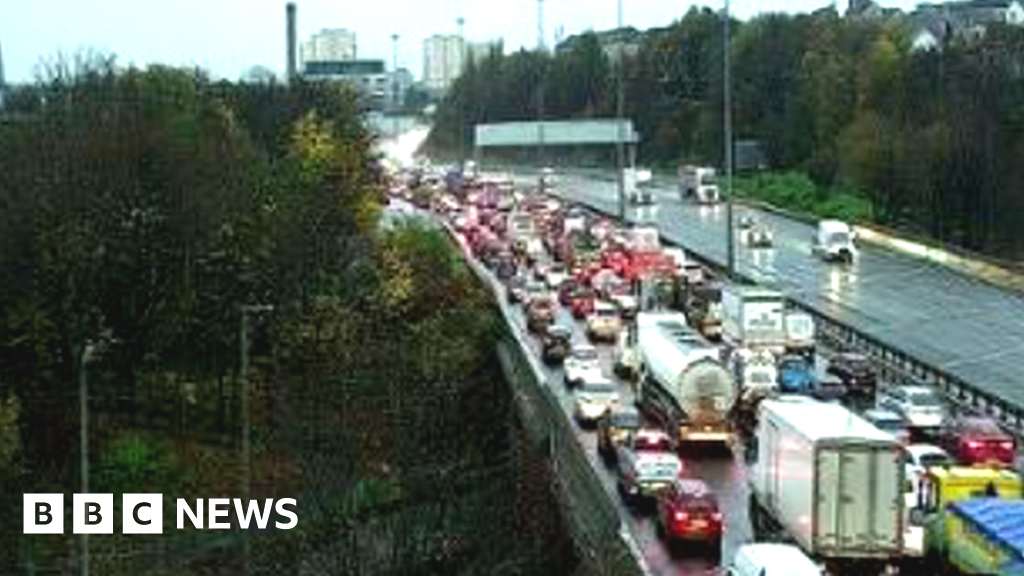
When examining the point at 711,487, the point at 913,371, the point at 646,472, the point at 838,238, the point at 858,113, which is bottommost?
the point at 711,487

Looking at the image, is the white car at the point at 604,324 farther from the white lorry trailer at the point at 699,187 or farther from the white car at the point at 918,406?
the white lorry trailer at the point at 699,187

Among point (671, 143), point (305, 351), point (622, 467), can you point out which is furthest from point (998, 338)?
point (671, 143)

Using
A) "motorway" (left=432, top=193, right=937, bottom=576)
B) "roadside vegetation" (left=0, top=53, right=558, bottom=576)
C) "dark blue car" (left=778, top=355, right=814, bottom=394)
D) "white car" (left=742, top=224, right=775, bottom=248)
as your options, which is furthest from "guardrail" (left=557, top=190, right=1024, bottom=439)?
"white car" (left=742, top=224, right=775, bottom=248)

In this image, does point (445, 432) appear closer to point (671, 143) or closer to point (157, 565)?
point (157, 565)

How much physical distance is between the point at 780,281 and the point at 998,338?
18.3 m

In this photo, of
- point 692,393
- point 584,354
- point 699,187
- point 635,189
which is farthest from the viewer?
point 699,187

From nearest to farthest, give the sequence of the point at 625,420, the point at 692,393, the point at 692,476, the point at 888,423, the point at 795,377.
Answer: the point at 692,476 → the point at 888,423 → the point at 625,420 → the point at 692,393 → the point at 795,377

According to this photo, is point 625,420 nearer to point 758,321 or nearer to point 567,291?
point 758,321

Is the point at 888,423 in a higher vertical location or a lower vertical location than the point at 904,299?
higher

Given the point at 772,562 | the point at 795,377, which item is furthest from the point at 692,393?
the point at 772,562

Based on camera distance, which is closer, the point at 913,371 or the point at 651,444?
the point at 651,444

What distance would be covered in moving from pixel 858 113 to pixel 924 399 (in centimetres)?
8576

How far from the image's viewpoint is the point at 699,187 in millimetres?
136250

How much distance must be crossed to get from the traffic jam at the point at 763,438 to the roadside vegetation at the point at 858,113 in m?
34.6
